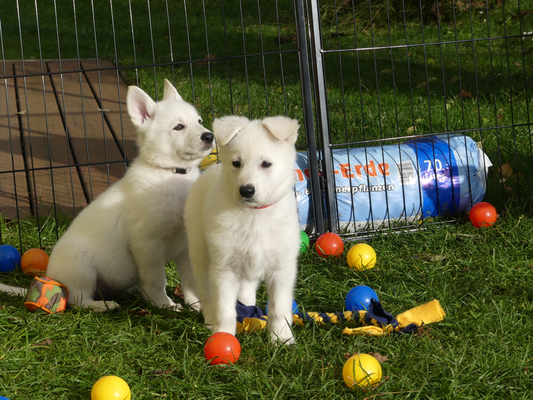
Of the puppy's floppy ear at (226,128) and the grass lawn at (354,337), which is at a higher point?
the puppy's floppy ear at (226,128)

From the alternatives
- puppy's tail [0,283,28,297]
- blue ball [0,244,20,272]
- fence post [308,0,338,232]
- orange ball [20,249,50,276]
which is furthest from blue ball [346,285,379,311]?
blue ball [0,244,20,272]

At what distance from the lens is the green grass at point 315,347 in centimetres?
→ 225

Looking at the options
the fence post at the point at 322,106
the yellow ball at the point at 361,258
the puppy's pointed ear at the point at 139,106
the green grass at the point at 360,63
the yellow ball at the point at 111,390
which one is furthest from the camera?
the green grass at the point at 360,63

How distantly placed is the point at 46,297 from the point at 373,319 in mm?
1807

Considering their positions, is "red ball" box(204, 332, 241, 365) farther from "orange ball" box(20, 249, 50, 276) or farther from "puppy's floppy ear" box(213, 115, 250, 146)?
"orange ball" box(20, 249, 50, 276)

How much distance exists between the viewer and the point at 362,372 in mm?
2162

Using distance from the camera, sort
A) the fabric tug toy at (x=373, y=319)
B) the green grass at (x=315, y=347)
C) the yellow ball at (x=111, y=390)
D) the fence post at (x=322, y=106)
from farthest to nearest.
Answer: the fence post at (x=322, y=106)
the fabric tug toy at (x=373, y=319)
the green grass at (x=315, y=347)
the yellow ball at (x=111, y=390)

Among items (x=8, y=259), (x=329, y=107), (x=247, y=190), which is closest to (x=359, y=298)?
(x=247, y=190)

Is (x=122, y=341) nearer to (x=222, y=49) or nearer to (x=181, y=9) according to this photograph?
(x=222, y=49)

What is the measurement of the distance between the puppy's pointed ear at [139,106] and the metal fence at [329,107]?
0.40 m

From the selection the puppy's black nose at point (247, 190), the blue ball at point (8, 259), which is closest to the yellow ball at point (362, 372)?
the puppy's black nose at point (247, 190)

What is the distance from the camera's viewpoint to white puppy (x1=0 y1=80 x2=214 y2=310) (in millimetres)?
3125

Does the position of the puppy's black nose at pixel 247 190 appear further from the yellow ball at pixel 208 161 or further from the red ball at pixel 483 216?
the red ball at pixel 483 216

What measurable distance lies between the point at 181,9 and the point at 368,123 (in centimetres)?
851
